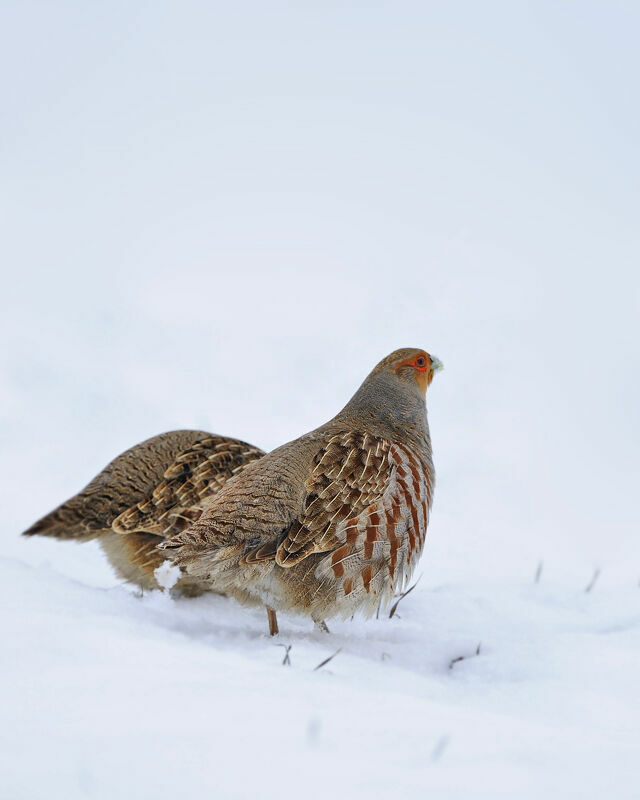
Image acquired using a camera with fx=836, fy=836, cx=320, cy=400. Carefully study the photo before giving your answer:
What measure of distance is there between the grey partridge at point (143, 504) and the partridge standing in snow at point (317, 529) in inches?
25.9

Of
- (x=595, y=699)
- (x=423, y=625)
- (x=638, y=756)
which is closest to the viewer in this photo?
(x=638, y=756)

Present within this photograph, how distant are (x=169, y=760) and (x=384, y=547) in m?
1.63

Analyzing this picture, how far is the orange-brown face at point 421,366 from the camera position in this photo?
3.91 m

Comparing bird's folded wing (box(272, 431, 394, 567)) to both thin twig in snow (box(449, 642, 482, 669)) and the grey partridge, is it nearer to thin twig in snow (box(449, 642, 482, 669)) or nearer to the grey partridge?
thin twig in snow (box(449, 642, 482, 669))

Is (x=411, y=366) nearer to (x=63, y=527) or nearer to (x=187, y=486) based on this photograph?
(x=187, y=486)

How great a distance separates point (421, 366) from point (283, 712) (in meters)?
2.39

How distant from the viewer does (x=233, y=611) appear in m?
3.56

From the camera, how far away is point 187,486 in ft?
12.8

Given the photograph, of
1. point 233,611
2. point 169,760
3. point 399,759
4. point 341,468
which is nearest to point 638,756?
point 399,759

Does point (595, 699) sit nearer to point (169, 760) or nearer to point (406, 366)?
point (169, 760)

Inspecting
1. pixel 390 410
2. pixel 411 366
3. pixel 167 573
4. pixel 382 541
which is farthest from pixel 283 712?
pixel 411 366

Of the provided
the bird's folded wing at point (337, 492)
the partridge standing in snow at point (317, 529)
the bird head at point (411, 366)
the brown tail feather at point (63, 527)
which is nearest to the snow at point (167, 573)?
the partridge standing in snow at point (317, 529)

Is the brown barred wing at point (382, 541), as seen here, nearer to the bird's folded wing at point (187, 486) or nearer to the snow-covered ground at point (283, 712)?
the snow-covered ground at point (283, 712)

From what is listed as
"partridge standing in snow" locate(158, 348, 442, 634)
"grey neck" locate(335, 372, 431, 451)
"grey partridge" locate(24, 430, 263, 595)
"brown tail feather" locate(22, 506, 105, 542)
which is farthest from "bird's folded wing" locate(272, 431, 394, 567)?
"brown tail feather" locate(22, 506, 105, 542)
